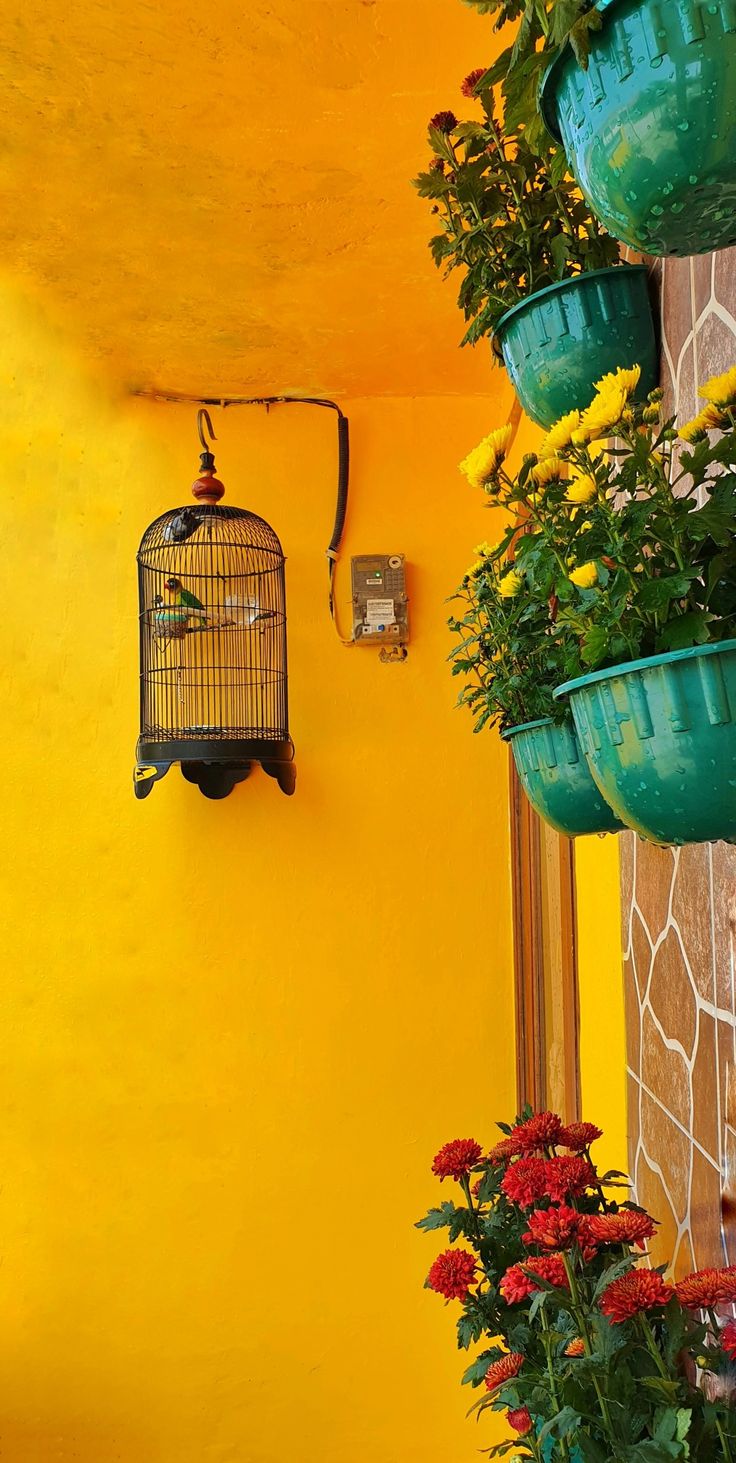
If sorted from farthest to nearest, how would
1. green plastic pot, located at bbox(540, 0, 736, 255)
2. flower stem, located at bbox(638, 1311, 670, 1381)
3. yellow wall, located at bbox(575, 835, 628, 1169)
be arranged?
yellow wall, located at bbox(575, 835, 628, 1169)
flower stem, located at bbox(638, 1311, 670, 1381)
green plastic pot, located at bbox(540, 0, 736, 255)

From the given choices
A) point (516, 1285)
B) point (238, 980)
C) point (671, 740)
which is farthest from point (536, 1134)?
point (238, 980)

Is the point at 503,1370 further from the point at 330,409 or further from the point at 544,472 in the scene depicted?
the point at 330,409

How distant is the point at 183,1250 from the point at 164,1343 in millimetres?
203

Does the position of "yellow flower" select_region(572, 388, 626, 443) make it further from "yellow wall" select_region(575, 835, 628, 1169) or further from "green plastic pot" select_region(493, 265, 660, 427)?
"yellow wall" select_region(575, 835, 628, 1169)

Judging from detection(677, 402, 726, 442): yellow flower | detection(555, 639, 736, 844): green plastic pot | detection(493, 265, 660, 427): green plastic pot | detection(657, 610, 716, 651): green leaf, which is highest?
detection(493, 265, 660, 427): green plastic pot

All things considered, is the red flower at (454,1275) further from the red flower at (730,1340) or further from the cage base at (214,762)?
the cage base at (214,762)

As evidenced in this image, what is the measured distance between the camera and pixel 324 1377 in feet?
8.20

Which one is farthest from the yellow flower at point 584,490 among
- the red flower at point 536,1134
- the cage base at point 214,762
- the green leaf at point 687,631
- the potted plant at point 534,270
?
the cage base at point 214,762

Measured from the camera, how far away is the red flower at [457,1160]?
1.04 metres

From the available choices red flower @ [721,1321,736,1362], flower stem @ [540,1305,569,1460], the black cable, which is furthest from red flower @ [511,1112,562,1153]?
the black cable

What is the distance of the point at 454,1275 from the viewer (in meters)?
0.92

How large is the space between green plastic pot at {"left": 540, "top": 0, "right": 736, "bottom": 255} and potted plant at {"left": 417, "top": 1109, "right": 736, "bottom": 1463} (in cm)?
65

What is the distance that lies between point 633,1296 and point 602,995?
3.40ft

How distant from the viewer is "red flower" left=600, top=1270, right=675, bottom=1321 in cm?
72
